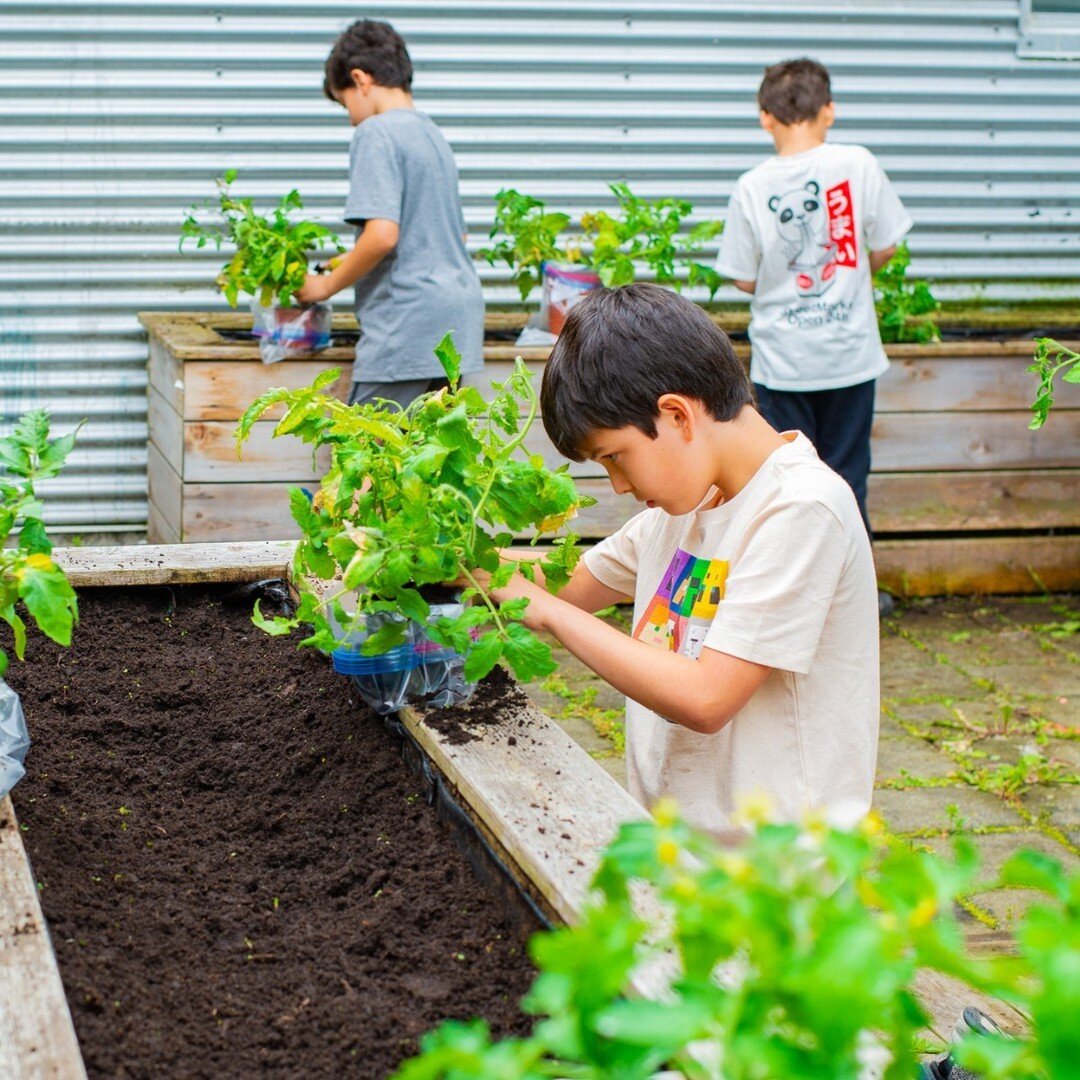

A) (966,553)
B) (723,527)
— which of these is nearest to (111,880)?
(723,527)

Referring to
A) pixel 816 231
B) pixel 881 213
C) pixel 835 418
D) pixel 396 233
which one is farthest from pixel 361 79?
pixel 835 418

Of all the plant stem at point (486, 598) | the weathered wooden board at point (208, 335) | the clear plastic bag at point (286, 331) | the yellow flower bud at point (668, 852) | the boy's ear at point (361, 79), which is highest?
the boy's ear at point (361, 79)

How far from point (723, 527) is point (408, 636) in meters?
0.52

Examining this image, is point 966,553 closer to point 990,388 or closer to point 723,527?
point 990,388

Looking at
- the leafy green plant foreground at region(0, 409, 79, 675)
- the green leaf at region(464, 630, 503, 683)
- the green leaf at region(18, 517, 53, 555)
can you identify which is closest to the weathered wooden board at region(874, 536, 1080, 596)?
the green leaf at region(464, 630, 503, 683)

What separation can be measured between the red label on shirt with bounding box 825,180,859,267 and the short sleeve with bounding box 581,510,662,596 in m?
2.91

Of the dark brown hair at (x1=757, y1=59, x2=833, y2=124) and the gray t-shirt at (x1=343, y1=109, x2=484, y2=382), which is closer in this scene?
the gray t-shirt at (x1=343, y1=109, x2=484, y2=382)

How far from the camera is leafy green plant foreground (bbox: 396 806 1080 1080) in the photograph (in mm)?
802

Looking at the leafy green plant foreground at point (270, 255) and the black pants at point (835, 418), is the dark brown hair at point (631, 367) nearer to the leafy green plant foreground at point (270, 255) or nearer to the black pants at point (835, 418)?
the leafy green plant foreground at point (270, 255)

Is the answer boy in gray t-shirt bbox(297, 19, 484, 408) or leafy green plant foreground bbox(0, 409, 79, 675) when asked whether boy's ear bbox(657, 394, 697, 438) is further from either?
boy in gray t-shirt bbox(297, 19, 484, 408)

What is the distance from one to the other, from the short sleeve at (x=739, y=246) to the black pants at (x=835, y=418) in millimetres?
408

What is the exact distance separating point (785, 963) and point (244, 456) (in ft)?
14.9

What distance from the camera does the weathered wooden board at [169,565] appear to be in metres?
3.14

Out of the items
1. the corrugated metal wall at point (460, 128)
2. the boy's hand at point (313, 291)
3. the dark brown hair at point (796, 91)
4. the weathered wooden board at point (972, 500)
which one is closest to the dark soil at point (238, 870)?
the boy's hand at point (313, 291)
